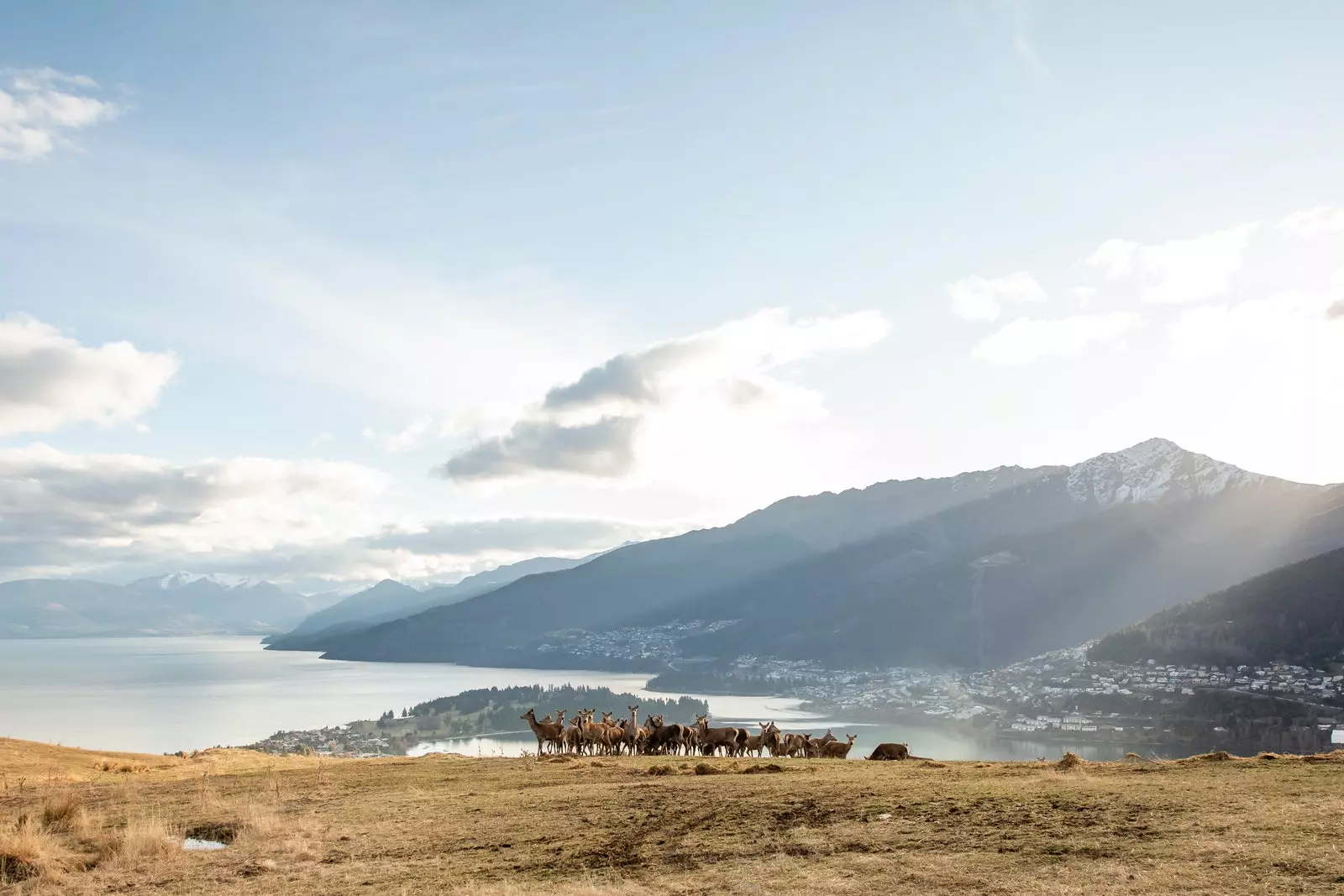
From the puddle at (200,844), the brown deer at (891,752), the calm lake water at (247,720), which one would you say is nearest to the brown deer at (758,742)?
the brown deer at (891,752)

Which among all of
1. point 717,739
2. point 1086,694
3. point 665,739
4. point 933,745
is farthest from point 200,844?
point 1086,694

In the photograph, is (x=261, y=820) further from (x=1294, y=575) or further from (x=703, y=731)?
(x=1294, y=575)

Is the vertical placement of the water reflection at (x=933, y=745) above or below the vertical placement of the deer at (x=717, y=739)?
below

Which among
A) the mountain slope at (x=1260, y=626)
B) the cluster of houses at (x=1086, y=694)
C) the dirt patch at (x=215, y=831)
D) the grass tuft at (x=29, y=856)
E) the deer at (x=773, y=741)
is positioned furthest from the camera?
the mountain slope at (x=1260, y=626)

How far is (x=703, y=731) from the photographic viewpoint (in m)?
30.2

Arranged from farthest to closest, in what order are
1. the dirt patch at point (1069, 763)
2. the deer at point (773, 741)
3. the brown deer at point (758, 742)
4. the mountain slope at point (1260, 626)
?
1. the mountain slope at point (1260, 626)
2. the deer at point (773, 741)
3. the brown deer at point (758, 742)
4. the dirt patch at point (1069, 763)

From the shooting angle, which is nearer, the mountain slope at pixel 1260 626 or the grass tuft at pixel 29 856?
the grass tuft at pixel 29 856

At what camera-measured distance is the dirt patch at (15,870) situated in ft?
41.8

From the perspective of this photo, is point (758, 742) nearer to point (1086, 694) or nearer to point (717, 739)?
point (717, 739)

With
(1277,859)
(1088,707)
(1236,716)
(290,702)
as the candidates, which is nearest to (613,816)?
(1277,859)

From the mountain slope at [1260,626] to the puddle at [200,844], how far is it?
468ft

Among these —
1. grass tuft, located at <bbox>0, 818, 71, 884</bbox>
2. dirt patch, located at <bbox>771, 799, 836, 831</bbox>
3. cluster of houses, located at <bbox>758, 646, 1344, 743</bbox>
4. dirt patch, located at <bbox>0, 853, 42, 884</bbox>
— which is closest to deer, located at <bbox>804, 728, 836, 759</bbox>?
dirt patch, located at <bbox>771, 799, 836, 831</bbox>

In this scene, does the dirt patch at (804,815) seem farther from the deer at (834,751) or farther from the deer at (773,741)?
the deer at (773,741)

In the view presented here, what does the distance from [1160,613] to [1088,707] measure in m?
51.3
